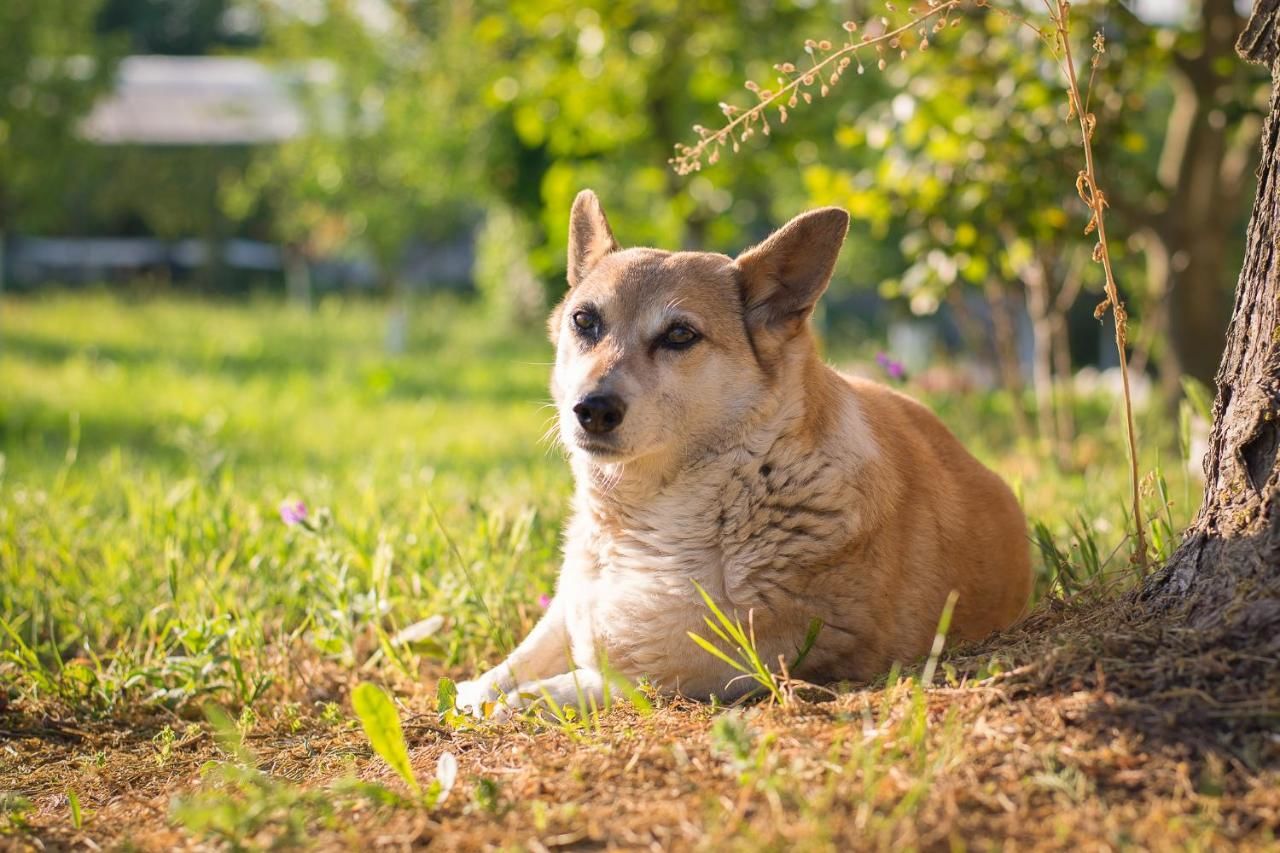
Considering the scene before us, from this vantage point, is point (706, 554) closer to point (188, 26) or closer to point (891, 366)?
point (891, 366)

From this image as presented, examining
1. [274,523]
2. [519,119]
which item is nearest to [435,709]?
[274,523]

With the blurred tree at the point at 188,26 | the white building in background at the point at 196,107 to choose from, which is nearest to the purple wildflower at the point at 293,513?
the white building in background at the point at 196,107

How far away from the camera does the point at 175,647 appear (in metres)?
3.87

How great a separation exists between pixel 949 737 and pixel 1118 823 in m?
0.34

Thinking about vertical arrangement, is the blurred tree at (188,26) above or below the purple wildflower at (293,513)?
above

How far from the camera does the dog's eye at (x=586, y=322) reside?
359cm

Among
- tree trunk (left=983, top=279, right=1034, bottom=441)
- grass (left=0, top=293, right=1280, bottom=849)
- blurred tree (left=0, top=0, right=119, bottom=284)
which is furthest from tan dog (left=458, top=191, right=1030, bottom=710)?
blurred tree (left=0, top=0, right=119, bottom=284)

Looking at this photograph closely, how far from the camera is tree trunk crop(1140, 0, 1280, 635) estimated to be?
2486mm

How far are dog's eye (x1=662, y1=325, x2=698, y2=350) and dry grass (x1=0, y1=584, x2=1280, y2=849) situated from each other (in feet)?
3.56

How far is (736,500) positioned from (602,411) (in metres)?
0.43

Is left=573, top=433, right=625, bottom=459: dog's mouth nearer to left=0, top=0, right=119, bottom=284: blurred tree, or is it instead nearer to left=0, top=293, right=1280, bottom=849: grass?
left=0, top=293, right=1280, bottom=849: grass

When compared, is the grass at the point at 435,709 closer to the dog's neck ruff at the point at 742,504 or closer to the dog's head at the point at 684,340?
the dog's neck ruff at the point at 742,504

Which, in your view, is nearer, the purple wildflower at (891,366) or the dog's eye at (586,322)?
the dog's eye at (586,322)

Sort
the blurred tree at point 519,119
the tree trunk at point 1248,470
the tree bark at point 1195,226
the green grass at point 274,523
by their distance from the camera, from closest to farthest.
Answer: the tree trunk at point 1248,470 → the green grass at point 274,523 → the tree bark at point 1195,226 → the blurred tree at point 519,119
